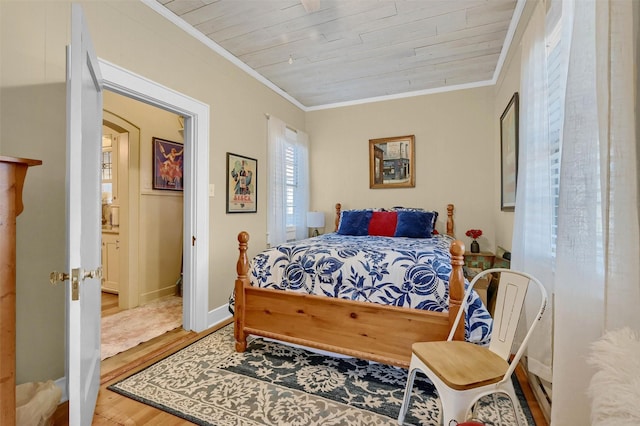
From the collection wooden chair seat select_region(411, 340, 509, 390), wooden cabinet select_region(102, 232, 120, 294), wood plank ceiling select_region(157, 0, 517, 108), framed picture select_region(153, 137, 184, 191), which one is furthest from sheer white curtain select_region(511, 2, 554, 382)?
wooden cabinet select_region(102, 232, 120, 294)

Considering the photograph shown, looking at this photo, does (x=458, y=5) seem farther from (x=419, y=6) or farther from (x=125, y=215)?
(x=125, y=215)

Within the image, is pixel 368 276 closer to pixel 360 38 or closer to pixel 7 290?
pixel 7 290

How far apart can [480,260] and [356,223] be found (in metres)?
1.41

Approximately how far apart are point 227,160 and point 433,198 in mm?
2618

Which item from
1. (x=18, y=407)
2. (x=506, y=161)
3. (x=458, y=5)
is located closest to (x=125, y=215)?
(x=18, y=407)

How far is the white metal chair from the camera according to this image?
117cm

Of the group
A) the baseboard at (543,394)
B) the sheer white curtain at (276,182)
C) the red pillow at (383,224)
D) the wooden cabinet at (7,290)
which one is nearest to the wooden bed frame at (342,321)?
the baseboard at (543,394)

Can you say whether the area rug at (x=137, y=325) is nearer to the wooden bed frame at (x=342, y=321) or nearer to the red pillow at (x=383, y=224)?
the wooden bed frame at (x=342, y=321)

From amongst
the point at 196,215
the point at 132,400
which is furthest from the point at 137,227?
the point at 132,400

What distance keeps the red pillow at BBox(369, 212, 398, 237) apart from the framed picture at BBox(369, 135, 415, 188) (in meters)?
0.72

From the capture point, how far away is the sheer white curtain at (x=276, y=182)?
3.66 m

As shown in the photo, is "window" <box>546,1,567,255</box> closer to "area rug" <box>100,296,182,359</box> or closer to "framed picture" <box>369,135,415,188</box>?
"framed picture" <box>369,135,415,188</box>

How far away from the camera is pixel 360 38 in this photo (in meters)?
2.69

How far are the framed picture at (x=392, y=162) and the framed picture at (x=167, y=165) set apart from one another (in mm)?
2634
